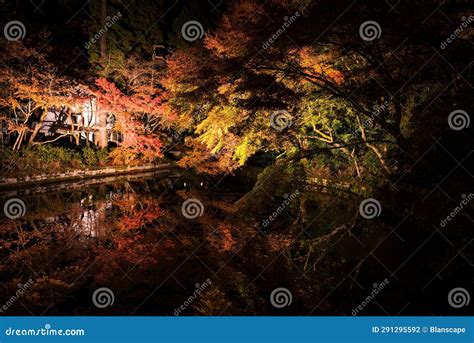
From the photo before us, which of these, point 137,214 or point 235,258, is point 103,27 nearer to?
point 137,214

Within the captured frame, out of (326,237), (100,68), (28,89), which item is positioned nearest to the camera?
(326,237)

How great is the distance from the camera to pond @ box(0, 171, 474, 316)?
620 cm

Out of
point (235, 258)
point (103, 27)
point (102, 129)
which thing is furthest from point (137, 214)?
point (103, 27)

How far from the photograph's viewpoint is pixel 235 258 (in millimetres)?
8367

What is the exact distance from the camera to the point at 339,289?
683 cm

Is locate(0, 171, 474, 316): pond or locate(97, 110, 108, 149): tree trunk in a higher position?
locate(0, 171, 474, 316): pond

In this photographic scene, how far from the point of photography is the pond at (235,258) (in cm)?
620

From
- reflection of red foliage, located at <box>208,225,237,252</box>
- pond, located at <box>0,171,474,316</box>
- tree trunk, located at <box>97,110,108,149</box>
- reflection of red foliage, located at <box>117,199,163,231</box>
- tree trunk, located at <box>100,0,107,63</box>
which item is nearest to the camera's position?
pond, located at <box>0,171,474,316</box>

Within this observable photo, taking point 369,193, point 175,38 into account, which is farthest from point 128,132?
point 369,193

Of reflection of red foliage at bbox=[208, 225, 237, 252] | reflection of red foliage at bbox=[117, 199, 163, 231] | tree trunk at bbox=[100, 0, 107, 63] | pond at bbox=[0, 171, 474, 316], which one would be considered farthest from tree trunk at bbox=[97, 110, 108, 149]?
reflection of red foliage at bbox=[208, 225, 237, 252]

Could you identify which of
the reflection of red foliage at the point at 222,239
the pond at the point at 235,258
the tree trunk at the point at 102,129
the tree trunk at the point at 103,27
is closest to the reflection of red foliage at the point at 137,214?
the pond at the point at 235,258

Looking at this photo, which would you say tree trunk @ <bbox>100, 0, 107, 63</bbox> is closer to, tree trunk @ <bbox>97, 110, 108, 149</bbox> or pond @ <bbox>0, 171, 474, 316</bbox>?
tree trunk @ <bbox>97, 110, 108, 149</bbox>

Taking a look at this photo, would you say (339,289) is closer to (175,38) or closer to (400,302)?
(400,302)

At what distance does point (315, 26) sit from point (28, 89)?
1395 cm
